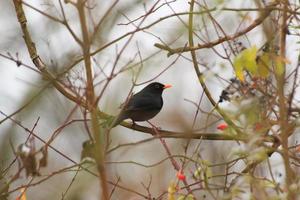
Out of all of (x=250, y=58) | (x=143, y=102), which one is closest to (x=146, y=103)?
(x=143, y=102)

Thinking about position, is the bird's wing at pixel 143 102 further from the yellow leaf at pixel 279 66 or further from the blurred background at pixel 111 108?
the yellow leaf at pixel 279 66

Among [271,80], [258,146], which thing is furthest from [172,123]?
[258,146]

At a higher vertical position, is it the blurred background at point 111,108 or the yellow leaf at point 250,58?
the blurred background at point 111,108

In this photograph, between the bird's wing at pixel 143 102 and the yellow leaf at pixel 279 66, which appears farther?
the bird's wing at pixel 143 102

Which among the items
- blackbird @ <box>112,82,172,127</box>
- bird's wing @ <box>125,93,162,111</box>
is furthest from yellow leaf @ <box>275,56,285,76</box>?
bird's wing @ <box>125,93,162,111</box>

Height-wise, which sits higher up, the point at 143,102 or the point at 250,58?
the point at 143,102

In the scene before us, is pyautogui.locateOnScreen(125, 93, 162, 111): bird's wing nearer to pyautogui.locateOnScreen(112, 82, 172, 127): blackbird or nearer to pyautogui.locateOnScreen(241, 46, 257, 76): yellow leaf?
pyautogui.locateOnScreen(112, 82, 172, 127): blackbird

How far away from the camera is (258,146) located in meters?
3.18

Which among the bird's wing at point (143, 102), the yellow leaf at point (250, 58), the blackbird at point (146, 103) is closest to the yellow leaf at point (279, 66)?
the yellow leaf at point (250, 58)

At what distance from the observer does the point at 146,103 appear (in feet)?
23.8

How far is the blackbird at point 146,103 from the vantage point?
6.95m

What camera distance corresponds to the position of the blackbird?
6955mm

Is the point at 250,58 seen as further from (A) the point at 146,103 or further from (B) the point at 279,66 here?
(A) the point at 146,103

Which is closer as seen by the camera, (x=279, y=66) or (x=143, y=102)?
(x=279, y=66)
